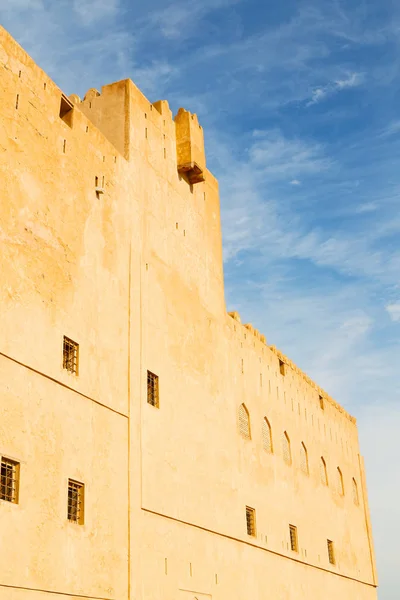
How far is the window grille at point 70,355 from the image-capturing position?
40.6 feet

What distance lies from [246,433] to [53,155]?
30.8 ft

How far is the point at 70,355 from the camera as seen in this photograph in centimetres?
1252

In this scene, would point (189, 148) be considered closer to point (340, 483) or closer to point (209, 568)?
point (209, 568)

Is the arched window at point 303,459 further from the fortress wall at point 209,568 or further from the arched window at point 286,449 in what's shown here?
the fortress wall at point 209,568

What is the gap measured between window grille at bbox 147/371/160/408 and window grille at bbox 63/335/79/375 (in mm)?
2508

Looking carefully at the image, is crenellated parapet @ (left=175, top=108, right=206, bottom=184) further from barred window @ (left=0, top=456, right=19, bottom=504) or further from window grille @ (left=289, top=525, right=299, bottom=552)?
window grille @ (left=289, top=525, right=299, bottom=552)

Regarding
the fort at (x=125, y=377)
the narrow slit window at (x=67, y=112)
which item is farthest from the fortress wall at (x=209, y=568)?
the narrow slit window at (x=67, y=112)

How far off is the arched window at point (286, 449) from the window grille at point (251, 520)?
134 inches

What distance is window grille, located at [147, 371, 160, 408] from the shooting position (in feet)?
48.5

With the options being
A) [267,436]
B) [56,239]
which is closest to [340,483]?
[267,436]

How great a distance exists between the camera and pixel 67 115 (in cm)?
1382

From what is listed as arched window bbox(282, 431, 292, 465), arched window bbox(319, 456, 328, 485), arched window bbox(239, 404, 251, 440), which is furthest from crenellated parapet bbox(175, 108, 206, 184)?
arched window bbox(319, 456, 328, 485)

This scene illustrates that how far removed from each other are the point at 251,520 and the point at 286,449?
4022 mm

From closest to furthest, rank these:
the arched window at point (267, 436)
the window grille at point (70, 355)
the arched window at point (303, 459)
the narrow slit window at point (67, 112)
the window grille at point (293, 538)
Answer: the window grille at point (70, 355)
the narrow slit window at point (67, 112)
the arched window at point (267, 436)
the window grille at point (293, 538)
the arched window at point (303, 459)
